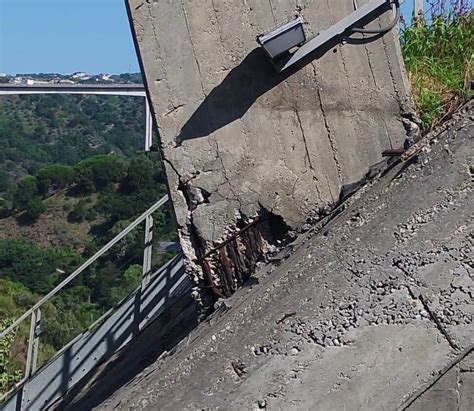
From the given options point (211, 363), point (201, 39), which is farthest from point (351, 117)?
point (211, 363)

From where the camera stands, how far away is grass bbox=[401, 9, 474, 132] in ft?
13.4

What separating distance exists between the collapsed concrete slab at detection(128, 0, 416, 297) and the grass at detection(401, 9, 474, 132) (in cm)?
13

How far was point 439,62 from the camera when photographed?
443 centimetres

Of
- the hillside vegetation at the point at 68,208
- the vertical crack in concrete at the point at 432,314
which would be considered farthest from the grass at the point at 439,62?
the hillside vegetation at the point at 68,208

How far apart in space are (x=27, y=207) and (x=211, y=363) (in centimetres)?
3359

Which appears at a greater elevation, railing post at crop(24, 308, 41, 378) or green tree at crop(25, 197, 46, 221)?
railing post at crop(24, 308, 41, 378)

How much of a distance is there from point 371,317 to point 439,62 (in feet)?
5.83

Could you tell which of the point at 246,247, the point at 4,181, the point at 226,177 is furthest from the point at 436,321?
the point at 4,181

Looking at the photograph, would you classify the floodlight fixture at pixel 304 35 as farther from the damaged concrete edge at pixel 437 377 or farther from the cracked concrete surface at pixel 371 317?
the damaged concrete edge at pixel 437 377

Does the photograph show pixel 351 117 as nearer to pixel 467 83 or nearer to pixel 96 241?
pixel 467 83

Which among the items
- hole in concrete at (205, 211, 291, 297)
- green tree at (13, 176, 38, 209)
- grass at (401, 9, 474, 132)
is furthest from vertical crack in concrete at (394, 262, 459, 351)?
green tree at (13, 176, 38, 209)

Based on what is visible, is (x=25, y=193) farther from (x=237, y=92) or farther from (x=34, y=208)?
(x=237, y=92)

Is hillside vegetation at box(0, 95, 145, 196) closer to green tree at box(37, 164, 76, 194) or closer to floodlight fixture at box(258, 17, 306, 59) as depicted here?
green tree at box(37, 164, 76, 194)

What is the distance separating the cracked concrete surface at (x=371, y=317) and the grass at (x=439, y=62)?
744 millimetres
